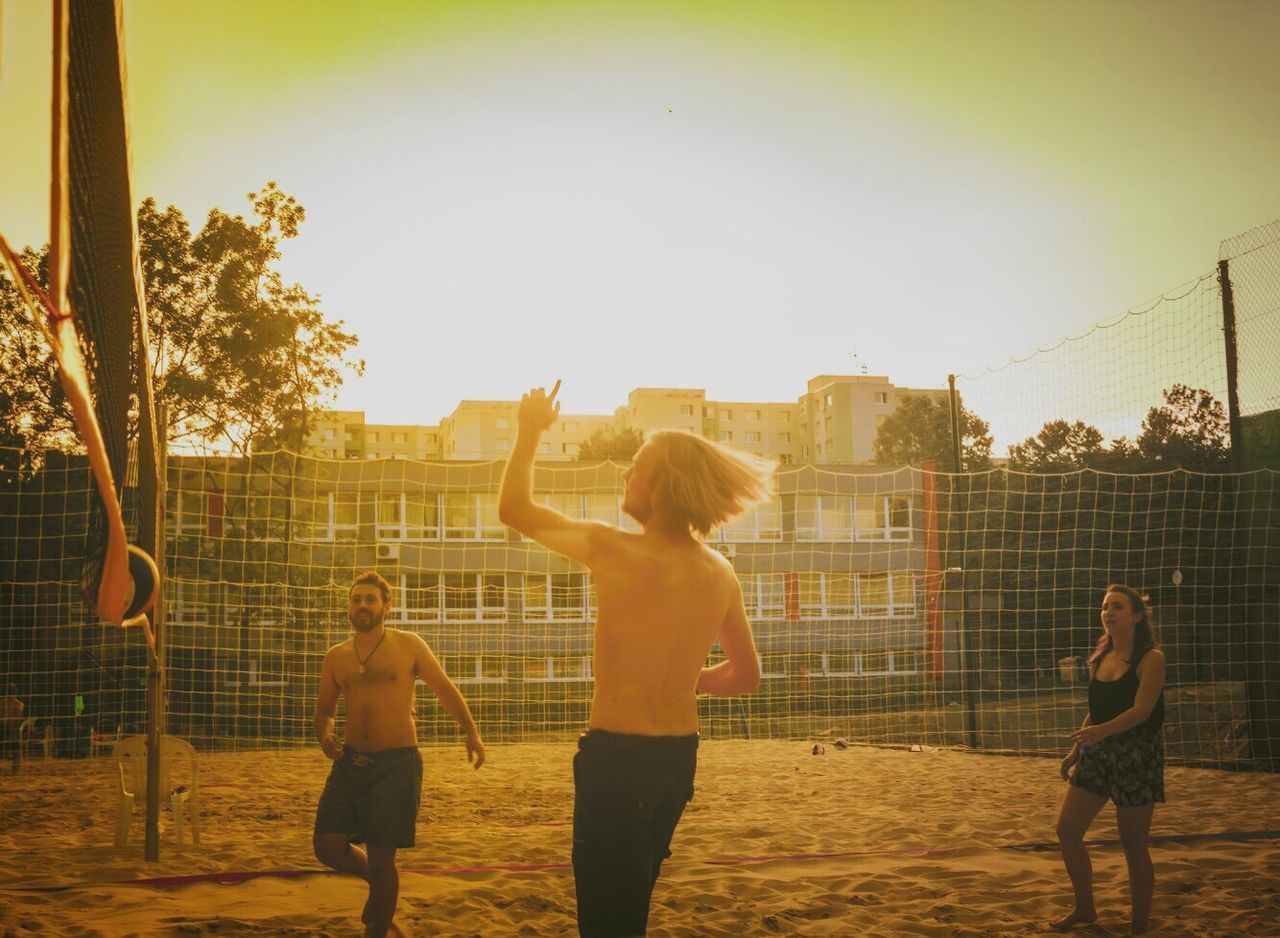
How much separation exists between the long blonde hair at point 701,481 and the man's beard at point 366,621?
8.63 ft

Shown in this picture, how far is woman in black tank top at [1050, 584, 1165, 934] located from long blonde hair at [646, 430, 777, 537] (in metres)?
2.87

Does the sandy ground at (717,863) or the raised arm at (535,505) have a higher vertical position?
the raised arm at (535,505)

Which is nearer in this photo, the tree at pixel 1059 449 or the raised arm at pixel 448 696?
the raised arm at pixel 448 696

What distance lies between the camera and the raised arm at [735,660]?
2.68m

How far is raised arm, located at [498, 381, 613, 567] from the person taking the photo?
7.93ft

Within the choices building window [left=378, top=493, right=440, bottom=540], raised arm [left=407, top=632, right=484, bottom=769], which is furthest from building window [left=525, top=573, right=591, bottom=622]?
raised arm [left=407, top=632, right=484, bottom=769]

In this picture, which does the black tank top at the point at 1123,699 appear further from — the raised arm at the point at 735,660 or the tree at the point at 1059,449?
the tree at the point at 1059,449

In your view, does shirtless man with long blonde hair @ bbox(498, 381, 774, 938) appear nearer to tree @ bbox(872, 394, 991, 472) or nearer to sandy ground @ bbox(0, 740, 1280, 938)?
sandy ground @ bbox(0, 740, 1280, 938)

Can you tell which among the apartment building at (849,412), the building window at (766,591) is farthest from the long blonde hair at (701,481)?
the apartment building at (849,412)

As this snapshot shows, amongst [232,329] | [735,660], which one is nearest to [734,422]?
[232,329]

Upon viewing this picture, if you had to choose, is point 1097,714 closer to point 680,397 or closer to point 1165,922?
point 1165,922

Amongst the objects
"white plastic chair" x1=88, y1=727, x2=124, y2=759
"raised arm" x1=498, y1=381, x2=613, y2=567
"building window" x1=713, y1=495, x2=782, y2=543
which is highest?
"building window" x1=713, y1=495, x2=782, y2=543

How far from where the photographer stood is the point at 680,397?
2704 inches

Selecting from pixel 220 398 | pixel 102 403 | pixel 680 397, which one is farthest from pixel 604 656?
pixel 680 397
